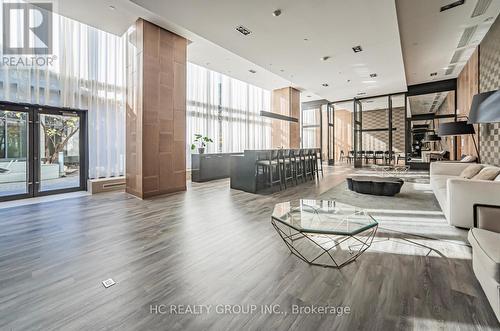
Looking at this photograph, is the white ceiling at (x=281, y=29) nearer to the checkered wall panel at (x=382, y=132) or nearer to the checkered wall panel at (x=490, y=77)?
the checkered wall panel at (x=490, y=77)

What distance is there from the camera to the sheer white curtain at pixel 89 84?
4926mm

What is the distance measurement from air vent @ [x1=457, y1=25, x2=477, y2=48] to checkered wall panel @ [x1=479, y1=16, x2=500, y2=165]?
31 cm

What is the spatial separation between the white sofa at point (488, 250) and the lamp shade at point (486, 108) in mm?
1506

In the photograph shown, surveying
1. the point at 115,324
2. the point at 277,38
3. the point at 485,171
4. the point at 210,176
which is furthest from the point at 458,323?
the point at 210,176

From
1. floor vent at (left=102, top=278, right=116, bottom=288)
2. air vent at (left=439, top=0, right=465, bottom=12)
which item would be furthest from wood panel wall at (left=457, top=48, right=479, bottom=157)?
floor vent at (left=102, top=278, right=116, bottom=288)

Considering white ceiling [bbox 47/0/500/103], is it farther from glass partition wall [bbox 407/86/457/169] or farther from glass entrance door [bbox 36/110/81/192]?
glass partition wall [bbox 407/86/457/169]

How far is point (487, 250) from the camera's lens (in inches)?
61.9

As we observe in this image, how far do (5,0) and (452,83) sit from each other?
14091 mm

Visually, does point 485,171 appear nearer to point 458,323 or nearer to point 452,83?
point 458,323

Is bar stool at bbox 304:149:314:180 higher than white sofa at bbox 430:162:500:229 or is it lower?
higher

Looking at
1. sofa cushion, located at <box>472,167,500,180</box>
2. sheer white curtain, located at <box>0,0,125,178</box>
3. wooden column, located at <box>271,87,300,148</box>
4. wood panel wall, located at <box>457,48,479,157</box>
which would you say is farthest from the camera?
wooden column, located at <box>271,87,300,148</box>

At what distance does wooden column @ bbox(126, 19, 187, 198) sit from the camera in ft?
17.6

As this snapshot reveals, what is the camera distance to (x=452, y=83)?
9641 millimetres

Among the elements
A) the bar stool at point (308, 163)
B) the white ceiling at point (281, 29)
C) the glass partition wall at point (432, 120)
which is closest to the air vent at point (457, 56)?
the white ceiling at point (281, 29)
